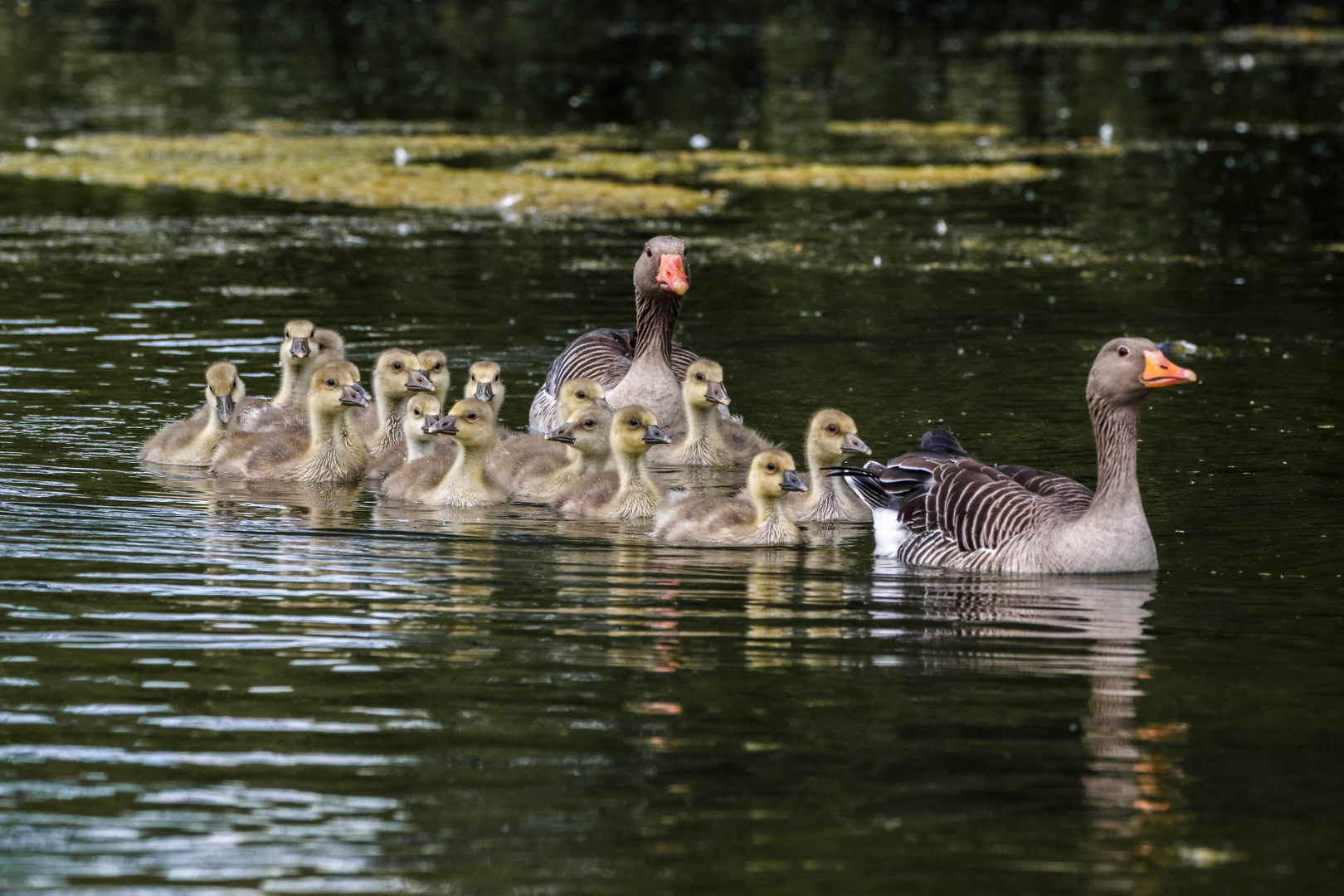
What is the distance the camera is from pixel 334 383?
1495cm

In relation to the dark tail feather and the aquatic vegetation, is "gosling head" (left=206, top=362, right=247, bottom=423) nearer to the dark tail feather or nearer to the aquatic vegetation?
the dark tail feather

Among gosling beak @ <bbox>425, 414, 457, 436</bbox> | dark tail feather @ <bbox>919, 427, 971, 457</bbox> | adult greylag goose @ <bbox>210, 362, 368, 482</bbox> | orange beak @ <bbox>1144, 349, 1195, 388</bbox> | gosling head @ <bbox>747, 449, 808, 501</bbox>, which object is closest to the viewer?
orange beak @ <bbox>1144, 349, 1195, 388</bbox>

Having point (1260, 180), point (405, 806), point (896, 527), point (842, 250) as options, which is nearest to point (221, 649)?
point (405, 806)

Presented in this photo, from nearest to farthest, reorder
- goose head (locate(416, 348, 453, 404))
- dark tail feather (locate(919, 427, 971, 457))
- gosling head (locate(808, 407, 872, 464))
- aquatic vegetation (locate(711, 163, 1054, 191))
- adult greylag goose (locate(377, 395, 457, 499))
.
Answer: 1. dark tail feather (locate(919, 427, 971, 457))
2. gosling head (locate(808, 407, 872, 464))
3. adult greylag goose (locate(377, 395, 457, 499))
4. goose head (locate(416, 348, 453, 404))
5. aquatic vegetation (locate(711, 163, 1054, 191))

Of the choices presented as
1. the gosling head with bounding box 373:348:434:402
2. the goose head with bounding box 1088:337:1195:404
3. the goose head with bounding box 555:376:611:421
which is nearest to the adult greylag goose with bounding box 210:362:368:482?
the gosling head with bounding box 373:348:434:402

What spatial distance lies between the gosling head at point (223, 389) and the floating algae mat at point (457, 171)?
1350cm

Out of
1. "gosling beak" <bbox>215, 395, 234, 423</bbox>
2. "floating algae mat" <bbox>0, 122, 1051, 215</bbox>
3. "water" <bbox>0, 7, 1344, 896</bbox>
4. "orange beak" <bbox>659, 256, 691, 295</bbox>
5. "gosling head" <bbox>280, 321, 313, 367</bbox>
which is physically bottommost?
"water" <bbox>0, 7, 1344, 896</bbox>

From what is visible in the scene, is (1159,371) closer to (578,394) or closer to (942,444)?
(942,444)

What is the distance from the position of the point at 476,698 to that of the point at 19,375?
9986mm

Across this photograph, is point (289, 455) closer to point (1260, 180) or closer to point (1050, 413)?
point (1050, 413)

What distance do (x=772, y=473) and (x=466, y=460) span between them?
8.10 ft

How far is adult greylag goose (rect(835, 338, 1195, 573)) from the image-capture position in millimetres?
11977

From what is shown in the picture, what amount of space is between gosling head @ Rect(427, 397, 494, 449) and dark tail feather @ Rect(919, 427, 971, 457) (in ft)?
10.2

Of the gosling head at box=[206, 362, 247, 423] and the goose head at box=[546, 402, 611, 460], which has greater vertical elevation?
the gosling head at box=[206, 362, 247, 423]
